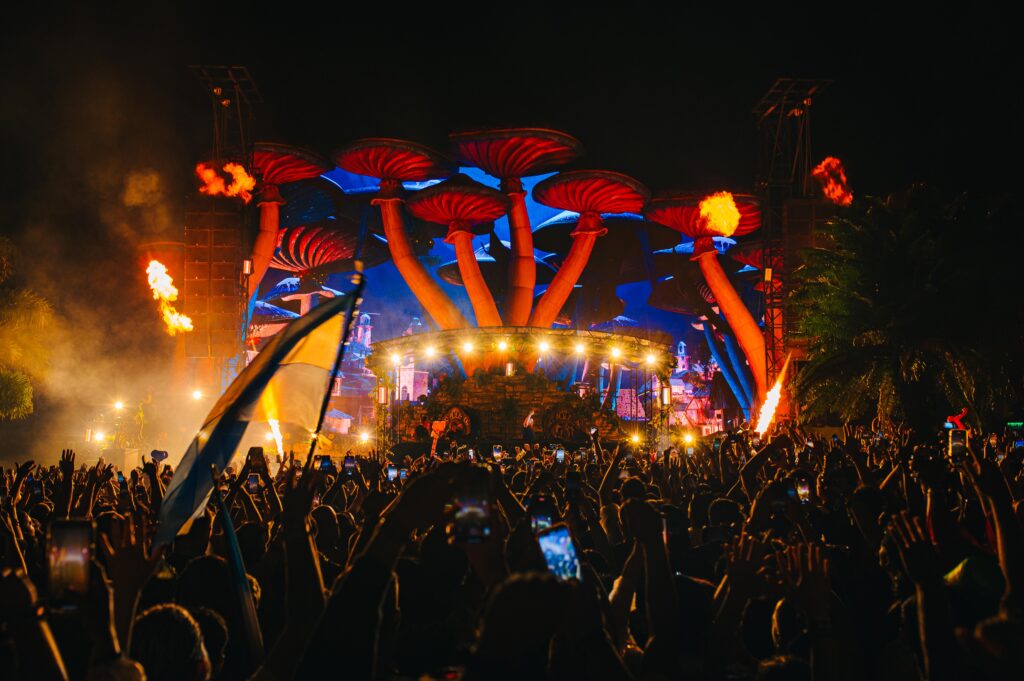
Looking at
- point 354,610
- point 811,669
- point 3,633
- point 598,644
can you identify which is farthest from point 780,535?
point 3,633

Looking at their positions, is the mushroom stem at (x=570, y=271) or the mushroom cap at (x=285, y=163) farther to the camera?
the mushroom stem at (x=570, y=271)

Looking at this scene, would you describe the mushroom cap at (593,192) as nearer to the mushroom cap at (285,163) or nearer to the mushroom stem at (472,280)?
the mushroom stem at (472,280)

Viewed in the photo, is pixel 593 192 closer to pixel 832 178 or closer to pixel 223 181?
pixel 832 178

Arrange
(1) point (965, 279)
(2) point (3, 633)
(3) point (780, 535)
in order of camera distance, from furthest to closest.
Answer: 1. (1) point (965, 279)
2. (3) point (780, 535)
3. (2) point (3, 633)

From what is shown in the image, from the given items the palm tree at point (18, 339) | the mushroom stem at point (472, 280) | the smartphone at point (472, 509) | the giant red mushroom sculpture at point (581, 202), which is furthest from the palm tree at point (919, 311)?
the palm tree at point (18, 339)

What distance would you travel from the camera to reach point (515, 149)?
36.0 m

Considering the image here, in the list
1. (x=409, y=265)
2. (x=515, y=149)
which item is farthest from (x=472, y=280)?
(x=515, y=149)

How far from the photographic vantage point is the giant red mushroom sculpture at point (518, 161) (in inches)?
1387

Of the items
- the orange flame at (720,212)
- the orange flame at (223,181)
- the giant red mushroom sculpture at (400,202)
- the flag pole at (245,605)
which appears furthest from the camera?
the orange flame at (720,212)

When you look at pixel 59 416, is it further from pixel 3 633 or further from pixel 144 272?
pixel 3 633

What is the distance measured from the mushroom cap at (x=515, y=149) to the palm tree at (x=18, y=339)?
17.6m

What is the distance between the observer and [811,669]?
291 cm

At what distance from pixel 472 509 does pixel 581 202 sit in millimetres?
36701

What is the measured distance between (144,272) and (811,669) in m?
34.4
